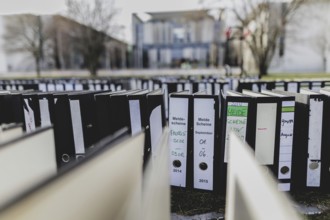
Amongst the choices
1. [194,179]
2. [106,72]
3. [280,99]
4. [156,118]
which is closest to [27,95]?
[156,118]

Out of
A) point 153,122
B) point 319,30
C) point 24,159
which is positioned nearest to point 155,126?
point 153,122

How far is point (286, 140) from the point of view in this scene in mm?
1501

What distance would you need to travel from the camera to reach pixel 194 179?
1624 millimetres

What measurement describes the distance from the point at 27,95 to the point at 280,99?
156 centimetres

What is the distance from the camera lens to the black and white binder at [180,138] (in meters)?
1.59

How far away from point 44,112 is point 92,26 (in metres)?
21.1

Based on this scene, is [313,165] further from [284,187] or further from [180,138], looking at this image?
[180,138]

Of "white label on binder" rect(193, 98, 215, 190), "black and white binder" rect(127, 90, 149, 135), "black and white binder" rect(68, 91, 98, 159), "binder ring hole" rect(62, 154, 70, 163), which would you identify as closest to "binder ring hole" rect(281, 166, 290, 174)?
"white label on binder" rect(193, 98, 215, 190)

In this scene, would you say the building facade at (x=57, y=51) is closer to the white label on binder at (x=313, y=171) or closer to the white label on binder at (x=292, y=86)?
the white label on binder at (x=292, y=86)

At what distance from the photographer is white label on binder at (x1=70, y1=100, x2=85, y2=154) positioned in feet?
5.61

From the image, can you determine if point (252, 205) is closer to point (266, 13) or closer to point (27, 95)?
point (27, 95)

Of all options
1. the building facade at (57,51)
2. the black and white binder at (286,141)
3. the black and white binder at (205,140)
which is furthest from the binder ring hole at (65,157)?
the building facade at (57,51)

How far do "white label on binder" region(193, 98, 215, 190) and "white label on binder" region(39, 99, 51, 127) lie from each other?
0.95 metres

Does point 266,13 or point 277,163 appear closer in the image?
point 277,163
